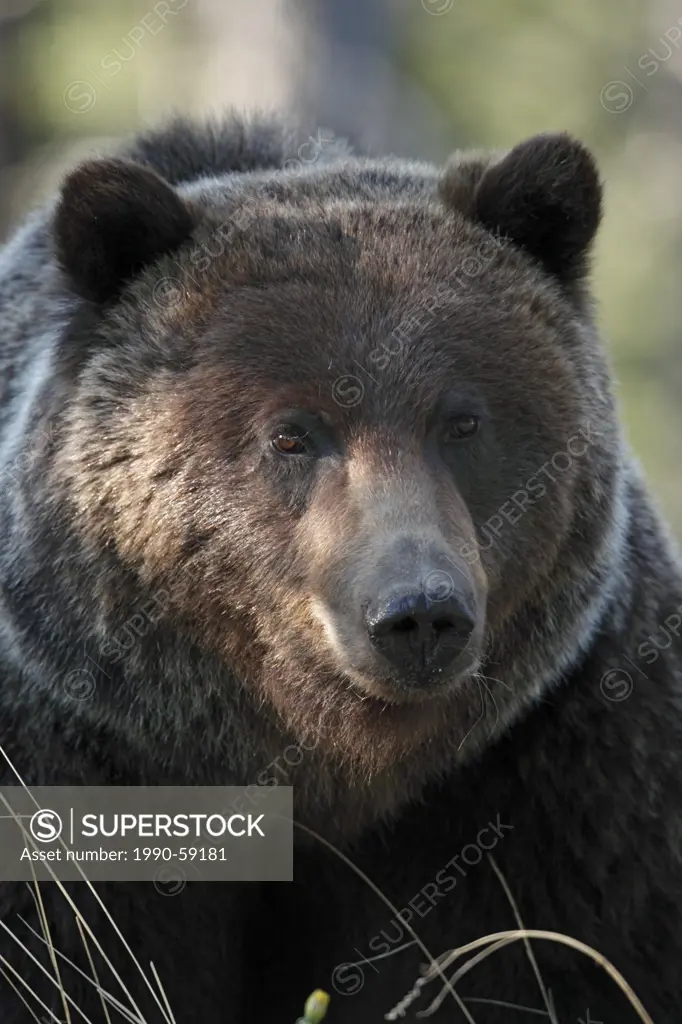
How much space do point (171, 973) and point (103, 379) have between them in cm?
207

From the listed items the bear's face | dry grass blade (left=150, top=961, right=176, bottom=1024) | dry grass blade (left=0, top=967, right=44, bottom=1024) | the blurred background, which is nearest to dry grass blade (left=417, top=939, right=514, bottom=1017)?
the bear's face

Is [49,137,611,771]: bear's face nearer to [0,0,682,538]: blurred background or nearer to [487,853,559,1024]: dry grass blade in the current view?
[487,853,559,1024]: dry grass blade

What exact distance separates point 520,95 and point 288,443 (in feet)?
73.1

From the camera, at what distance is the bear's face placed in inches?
184

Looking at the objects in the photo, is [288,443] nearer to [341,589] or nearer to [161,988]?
[341,589]

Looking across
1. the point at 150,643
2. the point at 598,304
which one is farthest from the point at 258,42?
the point at 150,643

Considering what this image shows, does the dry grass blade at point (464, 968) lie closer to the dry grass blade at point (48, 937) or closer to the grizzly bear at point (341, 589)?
the grizzly bear at point (341, 589)

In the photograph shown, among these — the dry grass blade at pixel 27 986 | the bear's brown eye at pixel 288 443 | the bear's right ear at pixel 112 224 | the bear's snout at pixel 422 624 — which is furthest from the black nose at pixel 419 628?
the dry grass blade at pixel 27 986

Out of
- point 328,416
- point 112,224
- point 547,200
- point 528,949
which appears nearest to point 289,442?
point 328,416

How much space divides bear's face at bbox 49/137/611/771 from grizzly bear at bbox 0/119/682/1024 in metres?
0.01

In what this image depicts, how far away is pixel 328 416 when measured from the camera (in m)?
4.67

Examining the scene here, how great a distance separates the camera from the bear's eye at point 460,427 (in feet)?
15.6

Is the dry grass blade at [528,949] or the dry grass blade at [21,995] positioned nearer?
the dry grass blade at [21,995]

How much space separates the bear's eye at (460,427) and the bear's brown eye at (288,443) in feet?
1.54
